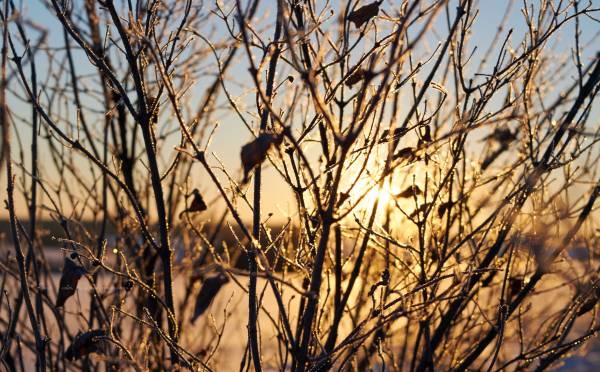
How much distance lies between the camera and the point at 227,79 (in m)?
2.42

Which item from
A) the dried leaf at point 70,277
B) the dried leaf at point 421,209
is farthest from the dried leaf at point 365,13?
the dried leaf at point 70,277

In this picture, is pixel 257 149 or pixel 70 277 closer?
pixel 257 149

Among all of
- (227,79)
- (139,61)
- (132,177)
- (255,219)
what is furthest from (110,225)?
(255,219)

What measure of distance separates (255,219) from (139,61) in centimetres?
59

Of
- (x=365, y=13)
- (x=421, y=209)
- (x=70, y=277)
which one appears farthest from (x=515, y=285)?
(x=70, y=277)

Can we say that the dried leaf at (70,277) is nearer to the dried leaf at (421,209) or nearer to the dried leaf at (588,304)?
the dried leaf at (421,209)

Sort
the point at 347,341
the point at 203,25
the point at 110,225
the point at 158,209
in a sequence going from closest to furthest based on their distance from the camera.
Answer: the point at 347,341
the point at 158,209
the point at 203,25
the point at 110,225

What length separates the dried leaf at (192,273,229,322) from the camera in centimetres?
189

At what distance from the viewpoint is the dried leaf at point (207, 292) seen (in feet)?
6.21

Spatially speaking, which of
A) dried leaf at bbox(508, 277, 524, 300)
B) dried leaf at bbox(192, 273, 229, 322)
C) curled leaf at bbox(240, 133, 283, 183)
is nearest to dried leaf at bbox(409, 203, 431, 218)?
dried leaf at bbox(508, 277, 524, 300)

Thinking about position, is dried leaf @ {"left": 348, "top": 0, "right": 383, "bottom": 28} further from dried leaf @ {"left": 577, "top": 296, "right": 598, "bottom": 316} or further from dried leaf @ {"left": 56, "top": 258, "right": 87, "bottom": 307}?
dried leaf @ {"left": 577, "top": 296, "right": 598, "bottom": 316}

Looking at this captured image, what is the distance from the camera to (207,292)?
6.31ft

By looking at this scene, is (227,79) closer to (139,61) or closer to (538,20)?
(139,61)

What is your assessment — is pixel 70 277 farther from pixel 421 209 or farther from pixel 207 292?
pixel 421 209
